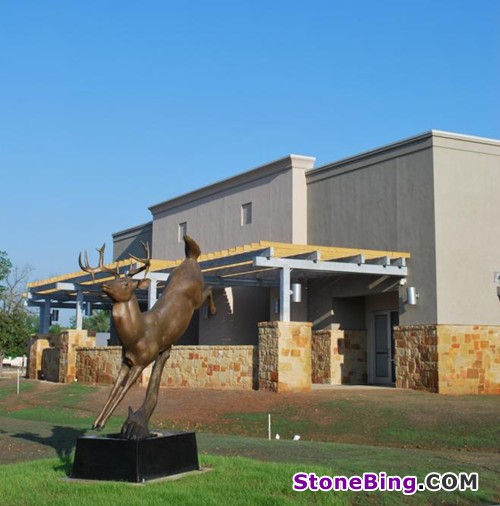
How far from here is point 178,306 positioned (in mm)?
10477

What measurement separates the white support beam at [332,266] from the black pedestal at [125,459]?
1177 centimetres

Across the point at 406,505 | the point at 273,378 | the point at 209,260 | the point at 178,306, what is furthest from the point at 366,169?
the point at 406,505

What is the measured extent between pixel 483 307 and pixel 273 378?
6.72m

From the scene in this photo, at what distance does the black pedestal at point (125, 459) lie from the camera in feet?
30.8

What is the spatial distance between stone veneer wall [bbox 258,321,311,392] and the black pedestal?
11.1 meters

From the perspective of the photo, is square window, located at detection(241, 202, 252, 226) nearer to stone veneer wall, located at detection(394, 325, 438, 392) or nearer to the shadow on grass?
stone veneer wall, located at detection(394, 325, 438, 392)

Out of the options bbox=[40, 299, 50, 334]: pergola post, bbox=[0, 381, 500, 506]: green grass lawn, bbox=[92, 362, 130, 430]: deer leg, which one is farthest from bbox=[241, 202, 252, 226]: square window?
bbox=[92, 362, 130, 430]: deer leg

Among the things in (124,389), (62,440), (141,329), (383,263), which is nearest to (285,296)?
(383,263)

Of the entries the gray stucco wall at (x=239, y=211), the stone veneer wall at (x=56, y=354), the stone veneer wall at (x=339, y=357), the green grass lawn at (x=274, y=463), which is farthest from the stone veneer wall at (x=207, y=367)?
the gray stucco wall at (x=239, y=211)

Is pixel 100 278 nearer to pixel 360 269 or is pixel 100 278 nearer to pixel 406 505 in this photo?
pixel 360 269

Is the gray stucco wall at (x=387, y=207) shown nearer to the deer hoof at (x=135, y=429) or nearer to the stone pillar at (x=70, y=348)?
the stone pillar at (x=70, y=348)

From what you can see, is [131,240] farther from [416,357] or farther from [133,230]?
[416,357]

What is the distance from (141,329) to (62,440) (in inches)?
183

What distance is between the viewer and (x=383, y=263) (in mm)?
23078
